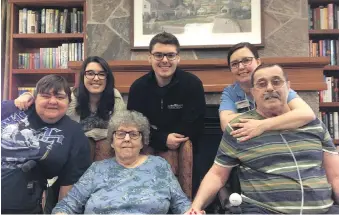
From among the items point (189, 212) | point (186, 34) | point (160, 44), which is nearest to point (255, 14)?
point (186, 34)

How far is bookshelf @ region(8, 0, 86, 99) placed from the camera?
359 centimetres

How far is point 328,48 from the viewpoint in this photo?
345 cm

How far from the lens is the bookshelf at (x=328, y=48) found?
11.2 ft

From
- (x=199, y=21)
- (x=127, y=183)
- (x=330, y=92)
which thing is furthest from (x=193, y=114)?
(x=330, y=92)

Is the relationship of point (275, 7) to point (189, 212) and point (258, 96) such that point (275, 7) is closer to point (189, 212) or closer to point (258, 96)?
point (258, 96)

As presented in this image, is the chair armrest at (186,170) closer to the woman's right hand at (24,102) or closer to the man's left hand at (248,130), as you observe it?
the man's left hand at (248,130)

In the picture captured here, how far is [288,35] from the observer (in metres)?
3.27

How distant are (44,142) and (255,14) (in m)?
2.28

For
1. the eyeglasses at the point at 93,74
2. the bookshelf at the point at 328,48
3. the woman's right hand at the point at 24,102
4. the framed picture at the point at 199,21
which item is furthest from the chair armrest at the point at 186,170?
the bookshelf at the point at 328,48

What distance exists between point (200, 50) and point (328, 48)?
1257 mm

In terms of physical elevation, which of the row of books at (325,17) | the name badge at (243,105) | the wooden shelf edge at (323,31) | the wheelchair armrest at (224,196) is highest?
the row of books at (325,17)

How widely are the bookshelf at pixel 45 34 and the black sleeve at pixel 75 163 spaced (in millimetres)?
1967

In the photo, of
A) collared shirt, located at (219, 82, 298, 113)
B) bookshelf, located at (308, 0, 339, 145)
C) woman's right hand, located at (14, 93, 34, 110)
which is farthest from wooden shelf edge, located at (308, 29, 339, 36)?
woman's right hand, located at (14, 93, 34, 110)

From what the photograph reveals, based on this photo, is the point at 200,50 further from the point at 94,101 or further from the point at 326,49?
the point at 94,101
